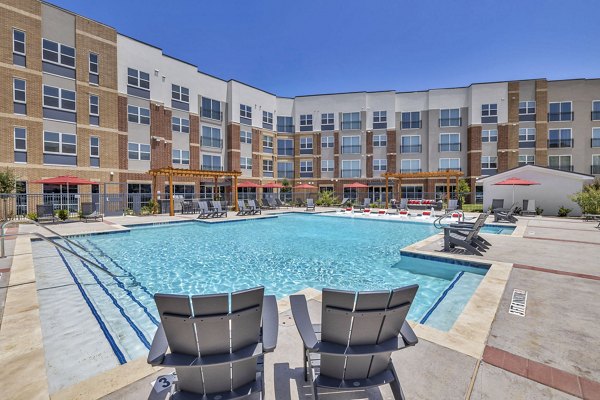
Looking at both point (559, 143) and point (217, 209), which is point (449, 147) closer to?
point (559, 143)

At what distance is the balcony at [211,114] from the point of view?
3256 cm

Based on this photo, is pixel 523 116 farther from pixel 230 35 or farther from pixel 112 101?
pixel 112 101

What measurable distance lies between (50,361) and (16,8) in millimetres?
28017

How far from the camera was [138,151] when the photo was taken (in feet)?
87.1

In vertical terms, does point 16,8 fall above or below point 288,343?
above

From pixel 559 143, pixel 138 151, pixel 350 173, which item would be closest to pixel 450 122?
pixel 559 143

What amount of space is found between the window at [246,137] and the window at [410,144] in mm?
20368

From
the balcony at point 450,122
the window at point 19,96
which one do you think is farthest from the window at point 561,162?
the window at point 19,96

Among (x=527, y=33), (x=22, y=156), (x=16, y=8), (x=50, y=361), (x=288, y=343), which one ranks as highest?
(x=16, y=8)

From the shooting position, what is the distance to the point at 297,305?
270 cm

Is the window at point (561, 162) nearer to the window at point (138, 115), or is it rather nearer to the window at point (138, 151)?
the window at point (138, 151)

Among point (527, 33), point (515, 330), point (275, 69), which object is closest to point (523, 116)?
point (527, 33)

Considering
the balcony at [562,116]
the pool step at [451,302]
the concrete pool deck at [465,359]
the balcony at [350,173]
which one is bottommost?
the pool step at [451,302]

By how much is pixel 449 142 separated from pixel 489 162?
17.1 feet
